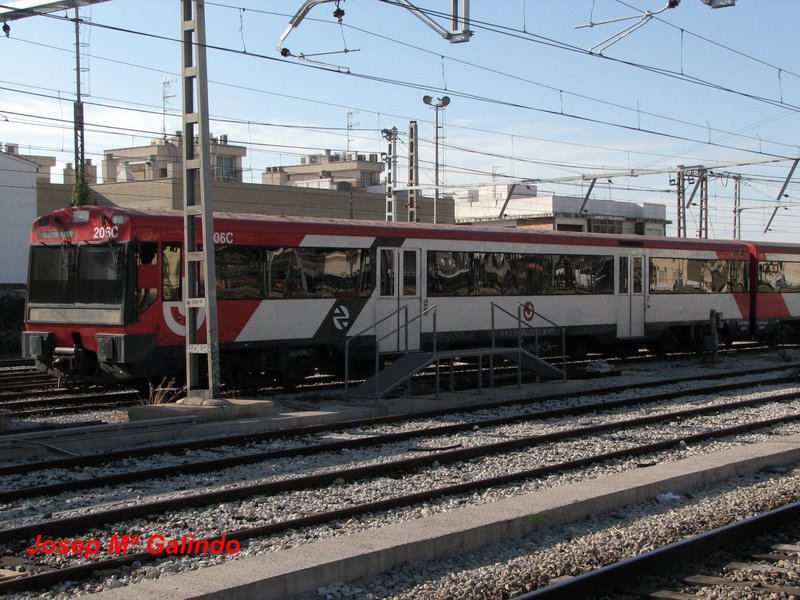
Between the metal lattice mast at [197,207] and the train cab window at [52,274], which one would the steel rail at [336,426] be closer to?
the metal lattice mast at [197,207]

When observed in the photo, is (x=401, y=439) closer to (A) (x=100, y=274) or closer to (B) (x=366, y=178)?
(A) (x=100, y=274)

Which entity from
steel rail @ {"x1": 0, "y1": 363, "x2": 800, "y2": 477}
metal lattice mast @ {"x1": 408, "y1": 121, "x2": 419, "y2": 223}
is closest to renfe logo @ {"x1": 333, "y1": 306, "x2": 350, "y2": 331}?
steel rail @ {"x1": 0, "y1": 363, "x2": 800, "y2": 477}

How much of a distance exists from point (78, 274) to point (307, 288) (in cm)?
379

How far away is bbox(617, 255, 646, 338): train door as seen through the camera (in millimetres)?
21312

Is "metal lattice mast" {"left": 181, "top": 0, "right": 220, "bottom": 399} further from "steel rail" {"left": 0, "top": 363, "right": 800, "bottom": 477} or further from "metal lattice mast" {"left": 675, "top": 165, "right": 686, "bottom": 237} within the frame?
"metal lattice mast" {"left": 675, "top": 165, "right": 686, "bottom": 237}

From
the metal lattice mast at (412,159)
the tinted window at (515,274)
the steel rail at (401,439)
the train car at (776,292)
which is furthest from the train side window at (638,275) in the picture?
the metal lattice mast at (412,159)

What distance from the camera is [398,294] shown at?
55.9ft

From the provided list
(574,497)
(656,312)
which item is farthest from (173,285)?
(656,312)

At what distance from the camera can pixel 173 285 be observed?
1436 centimetres

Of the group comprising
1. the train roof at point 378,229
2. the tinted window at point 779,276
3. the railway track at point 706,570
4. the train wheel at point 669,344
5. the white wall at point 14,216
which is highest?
the white wall at point 14,216

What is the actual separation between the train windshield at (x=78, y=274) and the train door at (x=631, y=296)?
12.0 metres

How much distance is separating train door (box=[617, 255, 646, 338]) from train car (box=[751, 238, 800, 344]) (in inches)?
201

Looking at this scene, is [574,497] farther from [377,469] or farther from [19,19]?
[19,19]

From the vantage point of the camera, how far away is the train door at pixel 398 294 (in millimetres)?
16844
